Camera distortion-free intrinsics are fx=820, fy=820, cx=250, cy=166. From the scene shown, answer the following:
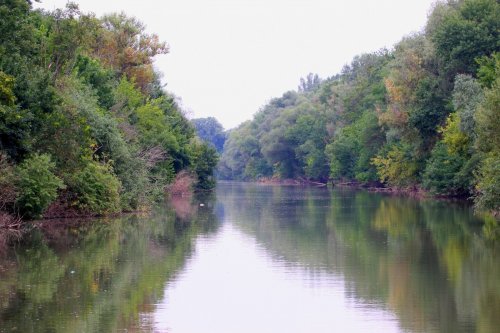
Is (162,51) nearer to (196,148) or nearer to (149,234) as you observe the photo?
(196,148)

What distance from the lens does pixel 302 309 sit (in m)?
16.3

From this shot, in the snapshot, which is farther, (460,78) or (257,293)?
(460,78)

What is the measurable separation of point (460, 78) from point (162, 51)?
25.2m

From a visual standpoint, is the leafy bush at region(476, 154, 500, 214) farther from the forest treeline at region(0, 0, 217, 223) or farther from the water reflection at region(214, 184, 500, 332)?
the forest treeline at region(0, 0, 217, 223)

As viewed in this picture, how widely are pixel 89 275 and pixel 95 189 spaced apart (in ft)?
61.1

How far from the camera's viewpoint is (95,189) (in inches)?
1528

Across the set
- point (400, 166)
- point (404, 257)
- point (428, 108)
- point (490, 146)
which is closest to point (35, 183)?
point (404, 257)

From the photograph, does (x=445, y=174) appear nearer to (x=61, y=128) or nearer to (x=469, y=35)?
(x=469, y=35)

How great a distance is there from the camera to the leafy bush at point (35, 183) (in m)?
31.8

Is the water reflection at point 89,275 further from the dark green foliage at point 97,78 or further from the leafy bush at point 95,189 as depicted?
the dark green foliage at point 97,78

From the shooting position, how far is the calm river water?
14.9 meters

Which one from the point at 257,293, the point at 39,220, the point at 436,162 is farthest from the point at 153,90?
the point at 257,293

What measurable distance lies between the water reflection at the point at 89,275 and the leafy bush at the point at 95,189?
8.29ft

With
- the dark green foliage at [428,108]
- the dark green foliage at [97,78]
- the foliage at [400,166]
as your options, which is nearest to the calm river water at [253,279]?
the dark green foliage at [97,78]
